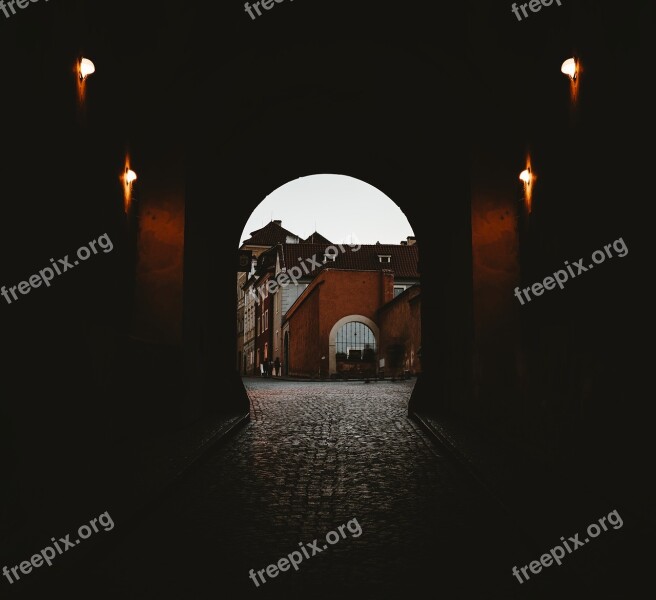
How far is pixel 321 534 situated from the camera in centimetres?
473

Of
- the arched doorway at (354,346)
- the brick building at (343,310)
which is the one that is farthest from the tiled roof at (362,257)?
the arched doorway at (354,346)

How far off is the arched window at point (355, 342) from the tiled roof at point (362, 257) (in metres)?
6.58

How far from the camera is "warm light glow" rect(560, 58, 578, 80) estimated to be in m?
6.64

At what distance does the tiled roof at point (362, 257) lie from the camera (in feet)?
152

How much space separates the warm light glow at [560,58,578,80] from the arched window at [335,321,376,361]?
32635mm

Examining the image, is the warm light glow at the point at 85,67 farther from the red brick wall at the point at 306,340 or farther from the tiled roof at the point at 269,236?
the tiled roof at the point at 269,236

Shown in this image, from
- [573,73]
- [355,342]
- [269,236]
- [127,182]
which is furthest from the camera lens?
[269,236]

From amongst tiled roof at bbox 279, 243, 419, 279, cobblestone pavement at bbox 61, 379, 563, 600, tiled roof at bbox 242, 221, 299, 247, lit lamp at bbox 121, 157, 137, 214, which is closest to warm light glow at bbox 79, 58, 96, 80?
lit lamp at bbox 121, 157, 137, 214

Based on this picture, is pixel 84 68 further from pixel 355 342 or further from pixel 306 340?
pixel 306 340

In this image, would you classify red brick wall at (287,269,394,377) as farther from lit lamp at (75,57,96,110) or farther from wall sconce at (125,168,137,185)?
lit lamp at (75,57,96,110)

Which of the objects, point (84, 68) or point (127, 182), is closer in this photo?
point (84, 68)

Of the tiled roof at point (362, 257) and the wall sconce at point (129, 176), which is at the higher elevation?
the tiled roof at point (362, 257)

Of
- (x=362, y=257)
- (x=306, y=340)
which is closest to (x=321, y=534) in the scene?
(x=306, y=340)

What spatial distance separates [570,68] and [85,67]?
15.6ft
